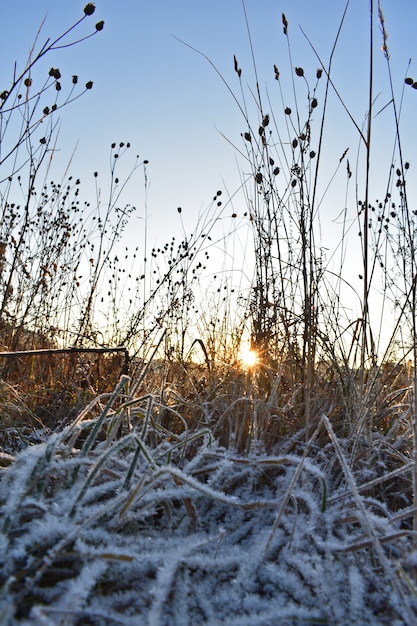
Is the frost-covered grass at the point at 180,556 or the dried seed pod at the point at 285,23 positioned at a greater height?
the dried seed pod at the point at 285,23

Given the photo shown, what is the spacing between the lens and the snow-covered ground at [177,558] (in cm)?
64

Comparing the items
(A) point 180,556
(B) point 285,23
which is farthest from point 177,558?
(B) point 285,23

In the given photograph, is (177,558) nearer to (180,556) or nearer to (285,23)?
(180,556)

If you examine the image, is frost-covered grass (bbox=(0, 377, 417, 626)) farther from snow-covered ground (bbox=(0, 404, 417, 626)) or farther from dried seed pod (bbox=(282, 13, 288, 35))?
dried seed pod (bbox=(282, 13, 288, 35))

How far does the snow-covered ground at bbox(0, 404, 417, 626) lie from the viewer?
64cm

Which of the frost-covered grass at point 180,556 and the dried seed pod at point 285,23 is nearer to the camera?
the frost-covered grass at point 180,556

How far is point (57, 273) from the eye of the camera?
10.9 ft

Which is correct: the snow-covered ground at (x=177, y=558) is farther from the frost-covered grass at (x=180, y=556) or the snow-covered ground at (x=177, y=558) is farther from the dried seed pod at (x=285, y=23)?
the dried seed pod at (x=285, y=23)

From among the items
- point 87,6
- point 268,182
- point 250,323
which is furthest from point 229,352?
point 87,6

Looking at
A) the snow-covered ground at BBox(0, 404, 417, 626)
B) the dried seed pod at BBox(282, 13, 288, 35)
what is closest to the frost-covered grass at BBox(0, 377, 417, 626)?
the snow-covered ground at BBox(0, 404, 417, 626)

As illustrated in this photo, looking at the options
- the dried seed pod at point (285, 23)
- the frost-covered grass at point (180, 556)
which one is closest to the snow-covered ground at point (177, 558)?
the frost-covered grass at point (180, 556)

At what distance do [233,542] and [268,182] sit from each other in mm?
1433

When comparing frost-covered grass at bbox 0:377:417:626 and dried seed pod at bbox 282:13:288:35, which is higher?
dried seed pod at bbox 282:13:288:35

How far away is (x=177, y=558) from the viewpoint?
70cm
